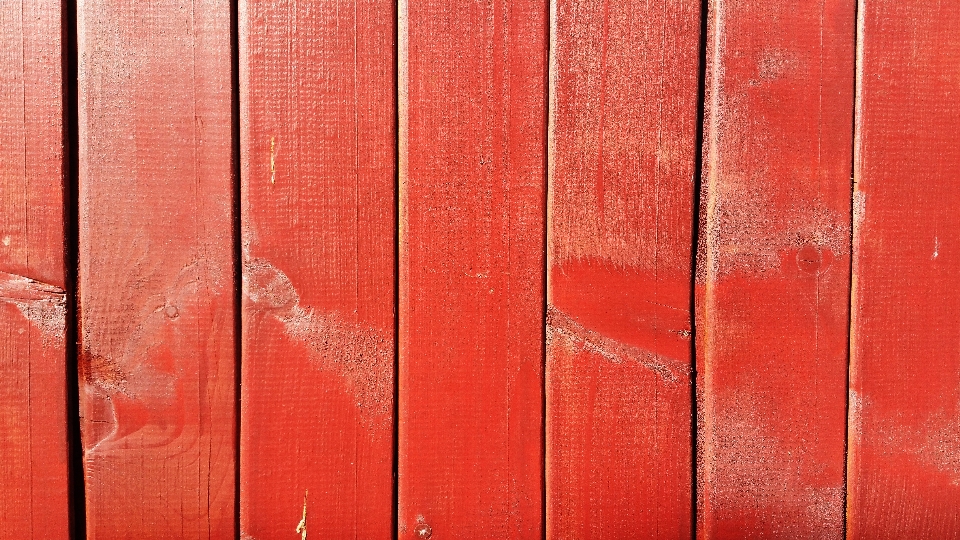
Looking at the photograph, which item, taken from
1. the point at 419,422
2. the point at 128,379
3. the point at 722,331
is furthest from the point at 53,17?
the point at 722,331

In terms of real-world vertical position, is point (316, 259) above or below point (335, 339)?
above

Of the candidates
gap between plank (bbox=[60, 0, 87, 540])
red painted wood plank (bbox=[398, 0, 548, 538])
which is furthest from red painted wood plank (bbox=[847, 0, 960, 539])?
gap between plank (bbox=[60, 0, 87, 540])

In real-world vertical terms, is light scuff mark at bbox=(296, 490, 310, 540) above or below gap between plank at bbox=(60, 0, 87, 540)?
below

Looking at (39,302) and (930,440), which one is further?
(930,440)

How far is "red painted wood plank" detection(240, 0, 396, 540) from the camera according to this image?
121 cm

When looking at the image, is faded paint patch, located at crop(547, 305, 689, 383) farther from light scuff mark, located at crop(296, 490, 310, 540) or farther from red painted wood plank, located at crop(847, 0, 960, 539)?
light scuff mark, located at crop(296, 490, 310, 540)

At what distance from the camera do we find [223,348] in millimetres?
1226

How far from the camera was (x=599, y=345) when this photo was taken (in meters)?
1.26

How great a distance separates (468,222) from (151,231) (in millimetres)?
630

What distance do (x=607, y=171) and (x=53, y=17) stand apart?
1134mm

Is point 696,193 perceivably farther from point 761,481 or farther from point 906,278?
point 761,481

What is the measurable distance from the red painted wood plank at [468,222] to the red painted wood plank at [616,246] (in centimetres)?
5

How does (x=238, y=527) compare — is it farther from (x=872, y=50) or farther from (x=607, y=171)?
(x=872, y=50)

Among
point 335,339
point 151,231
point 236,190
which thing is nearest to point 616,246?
point 335,339
